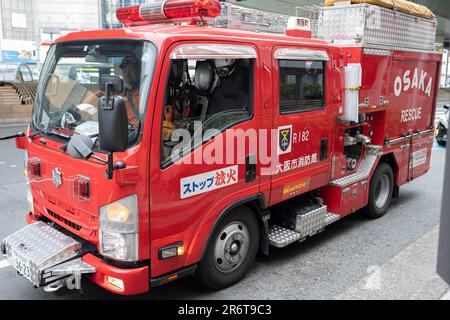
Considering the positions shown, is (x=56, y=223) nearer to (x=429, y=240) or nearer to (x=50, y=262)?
(x=50, y=262)

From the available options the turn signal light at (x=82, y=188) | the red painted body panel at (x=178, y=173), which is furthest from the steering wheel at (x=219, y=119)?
the turn signal light at (x=82, y=188)

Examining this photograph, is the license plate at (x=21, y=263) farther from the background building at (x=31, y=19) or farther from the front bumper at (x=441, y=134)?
the background building at (x=31, y=19)

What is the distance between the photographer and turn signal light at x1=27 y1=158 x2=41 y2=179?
3.84m

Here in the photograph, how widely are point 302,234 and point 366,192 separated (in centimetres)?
156

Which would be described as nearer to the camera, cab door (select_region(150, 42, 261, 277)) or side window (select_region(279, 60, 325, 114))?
cab door (select_region(150, 42, 261, 277))

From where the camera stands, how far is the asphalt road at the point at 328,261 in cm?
393

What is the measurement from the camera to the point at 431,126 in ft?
23.7

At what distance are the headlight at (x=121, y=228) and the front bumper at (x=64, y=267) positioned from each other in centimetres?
13

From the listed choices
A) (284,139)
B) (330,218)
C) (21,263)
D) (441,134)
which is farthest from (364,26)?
(441,134)

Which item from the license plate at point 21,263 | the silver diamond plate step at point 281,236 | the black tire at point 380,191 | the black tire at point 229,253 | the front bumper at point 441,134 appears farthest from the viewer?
the front bumper at point 441,134

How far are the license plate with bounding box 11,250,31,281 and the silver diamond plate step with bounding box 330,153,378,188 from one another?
3365 millimetres

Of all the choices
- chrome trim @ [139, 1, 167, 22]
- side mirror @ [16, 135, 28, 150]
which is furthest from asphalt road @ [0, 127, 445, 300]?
chrome trim @ [139, 1, 167, 22]

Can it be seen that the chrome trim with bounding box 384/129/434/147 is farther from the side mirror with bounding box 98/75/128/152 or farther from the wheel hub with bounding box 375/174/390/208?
the side mirror with bounding box 98/75/128/152

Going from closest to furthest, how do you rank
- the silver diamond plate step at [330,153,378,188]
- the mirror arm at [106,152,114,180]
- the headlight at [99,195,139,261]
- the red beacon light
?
the mirror arm at [106,152,114,180] < the headlight at [99,195,139,261] < the red beacon light < the silver diamond plate step at [330,153,378,188]
